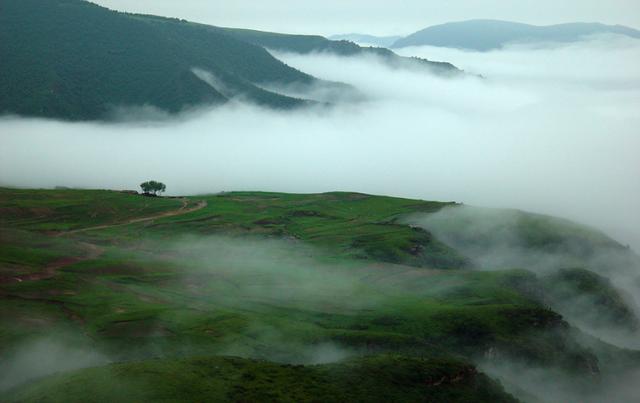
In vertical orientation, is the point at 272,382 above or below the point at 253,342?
below

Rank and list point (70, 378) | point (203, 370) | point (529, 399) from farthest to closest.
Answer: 1. point (529, 399)
2. point (203, 370)
3. point (70, 378)

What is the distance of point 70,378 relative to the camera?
120m

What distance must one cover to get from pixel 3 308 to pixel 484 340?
388 ft

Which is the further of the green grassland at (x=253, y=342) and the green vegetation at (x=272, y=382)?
the green grassland at (x=253, y=342)

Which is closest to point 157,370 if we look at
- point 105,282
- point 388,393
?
point 388,393

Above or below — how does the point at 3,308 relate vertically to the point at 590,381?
above

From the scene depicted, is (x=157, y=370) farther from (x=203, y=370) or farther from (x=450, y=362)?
(x=450, y=362)

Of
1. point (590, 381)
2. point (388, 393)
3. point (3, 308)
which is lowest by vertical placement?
point (590, 381)

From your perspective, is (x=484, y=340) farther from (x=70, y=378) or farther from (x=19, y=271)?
(x=19, y=271)

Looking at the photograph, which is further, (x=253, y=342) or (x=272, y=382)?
(x=253, y=342)

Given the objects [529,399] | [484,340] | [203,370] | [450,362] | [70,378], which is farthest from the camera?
[484,340]

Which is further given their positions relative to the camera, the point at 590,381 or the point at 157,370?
the point at 590,381

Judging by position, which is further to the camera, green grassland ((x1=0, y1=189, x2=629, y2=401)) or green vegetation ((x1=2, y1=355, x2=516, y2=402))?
green grassland ((x1=0, y1=189, x2=629, y2=401))

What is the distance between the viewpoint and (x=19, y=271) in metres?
189
